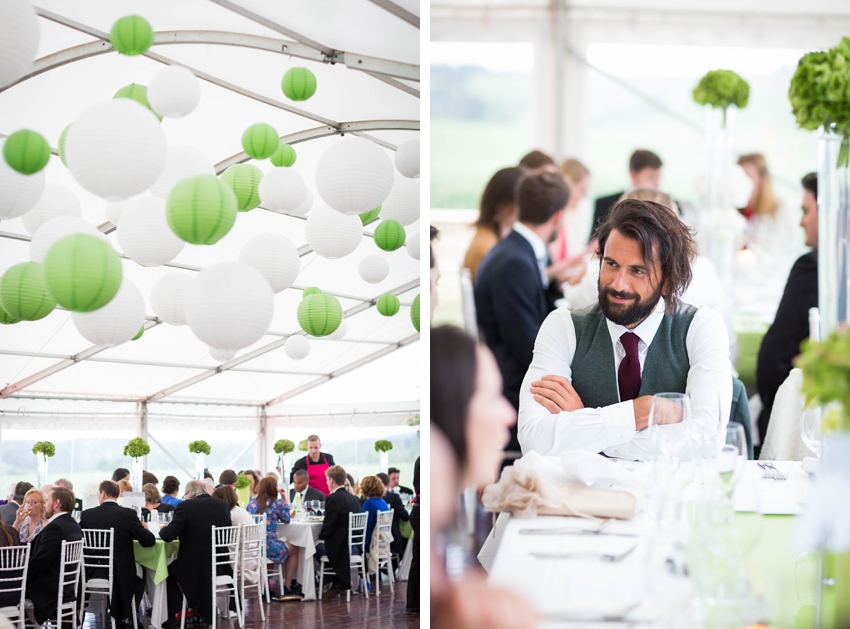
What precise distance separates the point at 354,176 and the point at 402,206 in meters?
0.90

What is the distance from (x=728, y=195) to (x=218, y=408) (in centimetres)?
509

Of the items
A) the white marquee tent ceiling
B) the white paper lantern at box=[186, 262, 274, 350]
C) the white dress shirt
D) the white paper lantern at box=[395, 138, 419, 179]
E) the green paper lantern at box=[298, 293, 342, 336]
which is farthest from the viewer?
the green paper lantern at box=[298, 293, 342, 336]

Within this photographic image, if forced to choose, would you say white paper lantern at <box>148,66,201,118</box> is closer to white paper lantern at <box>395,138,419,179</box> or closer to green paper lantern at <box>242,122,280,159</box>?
green paper lantern at <box>242,122,280,159</box>

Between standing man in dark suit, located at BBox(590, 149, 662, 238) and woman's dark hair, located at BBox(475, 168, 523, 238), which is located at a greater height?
standing man in dark suit, located at BBox(590, 149, 662, 238)

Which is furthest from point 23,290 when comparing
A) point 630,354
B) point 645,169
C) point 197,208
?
point 645,169

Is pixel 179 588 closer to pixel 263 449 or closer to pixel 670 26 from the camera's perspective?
pixel 263 449

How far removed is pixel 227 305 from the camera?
9.45ft

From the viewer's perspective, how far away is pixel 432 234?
259 cm

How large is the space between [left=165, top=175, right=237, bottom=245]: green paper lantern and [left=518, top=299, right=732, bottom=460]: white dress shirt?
1.45 m

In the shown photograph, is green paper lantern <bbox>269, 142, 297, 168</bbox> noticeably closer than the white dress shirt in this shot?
No

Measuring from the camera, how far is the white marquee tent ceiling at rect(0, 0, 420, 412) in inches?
157

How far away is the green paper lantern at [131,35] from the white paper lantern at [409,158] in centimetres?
122

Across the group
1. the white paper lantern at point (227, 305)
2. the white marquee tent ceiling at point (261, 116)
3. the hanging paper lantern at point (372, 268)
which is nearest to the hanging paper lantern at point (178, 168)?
the white paper lantern at point (227, 305)

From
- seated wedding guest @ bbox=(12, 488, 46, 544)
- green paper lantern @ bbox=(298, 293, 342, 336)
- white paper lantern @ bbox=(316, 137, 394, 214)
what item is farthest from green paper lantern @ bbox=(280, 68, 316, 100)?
seated wedding guest @ bbox=(12, 488, 46, 544)
